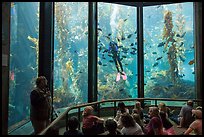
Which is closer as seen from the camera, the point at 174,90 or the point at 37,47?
the point at 37,47

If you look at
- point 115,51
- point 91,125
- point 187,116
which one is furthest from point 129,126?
point 115,51

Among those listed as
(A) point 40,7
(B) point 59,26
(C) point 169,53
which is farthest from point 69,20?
(C) point 169,53

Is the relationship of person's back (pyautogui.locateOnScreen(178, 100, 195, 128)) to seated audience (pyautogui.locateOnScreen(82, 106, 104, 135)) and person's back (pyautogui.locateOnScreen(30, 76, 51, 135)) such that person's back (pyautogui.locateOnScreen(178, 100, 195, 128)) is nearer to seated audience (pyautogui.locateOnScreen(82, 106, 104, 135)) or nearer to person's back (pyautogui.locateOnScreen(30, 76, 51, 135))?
seated audience (pyautogui.locateOnScreen(82, 106, 104, 135))

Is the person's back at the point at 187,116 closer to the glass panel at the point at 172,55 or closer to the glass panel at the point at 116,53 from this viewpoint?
the glass panel at the point at 172,55

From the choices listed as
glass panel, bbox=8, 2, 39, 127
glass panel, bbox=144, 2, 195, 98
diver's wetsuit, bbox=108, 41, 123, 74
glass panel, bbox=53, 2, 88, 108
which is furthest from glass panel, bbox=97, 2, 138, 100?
glass panel, bbox=8, 2, 39, 127

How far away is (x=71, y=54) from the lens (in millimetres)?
8070

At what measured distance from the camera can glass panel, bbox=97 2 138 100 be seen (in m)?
8.95

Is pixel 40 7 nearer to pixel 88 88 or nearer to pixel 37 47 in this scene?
pixel 37 47

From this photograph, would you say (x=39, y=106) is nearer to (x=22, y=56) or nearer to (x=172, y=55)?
(x=22, y=56)

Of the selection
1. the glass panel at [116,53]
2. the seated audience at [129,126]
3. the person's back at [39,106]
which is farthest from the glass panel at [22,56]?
the glass panel at [116,53]

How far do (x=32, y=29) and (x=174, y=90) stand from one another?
24.0 ft

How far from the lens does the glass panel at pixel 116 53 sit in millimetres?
8953

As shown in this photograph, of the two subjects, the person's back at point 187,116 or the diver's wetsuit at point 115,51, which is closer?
the person's back at point 187,116

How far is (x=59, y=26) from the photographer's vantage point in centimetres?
725
